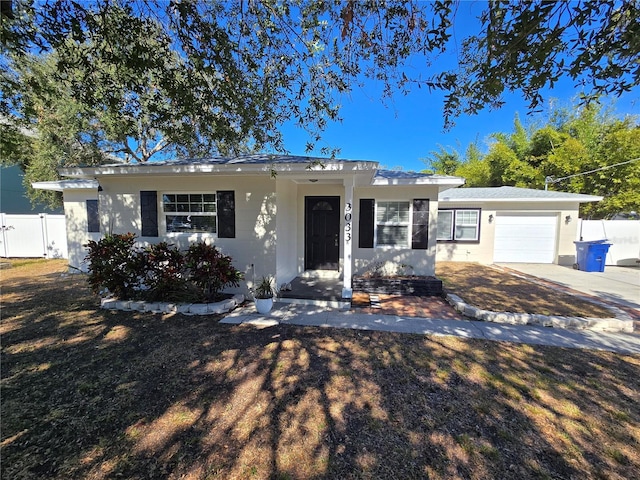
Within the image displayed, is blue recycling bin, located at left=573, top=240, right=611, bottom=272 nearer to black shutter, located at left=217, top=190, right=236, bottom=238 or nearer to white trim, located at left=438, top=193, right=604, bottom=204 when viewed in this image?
white trim, located at left=438, top=193, right=604, bottom=204

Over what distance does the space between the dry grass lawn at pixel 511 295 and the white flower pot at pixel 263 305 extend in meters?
4.14

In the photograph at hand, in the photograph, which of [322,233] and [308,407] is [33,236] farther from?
[308,407]

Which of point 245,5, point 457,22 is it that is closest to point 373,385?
point 457,22

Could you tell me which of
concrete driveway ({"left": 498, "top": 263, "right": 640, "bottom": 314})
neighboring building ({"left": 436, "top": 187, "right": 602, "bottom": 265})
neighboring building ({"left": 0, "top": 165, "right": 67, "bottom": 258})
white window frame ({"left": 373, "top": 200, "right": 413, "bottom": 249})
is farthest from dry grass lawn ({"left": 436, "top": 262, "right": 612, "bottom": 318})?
neighboring building ({"left": 0, "top": 165, "right": 67, "bottom": 258})

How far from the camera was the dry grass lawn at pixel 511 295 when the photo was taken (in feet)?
17.3

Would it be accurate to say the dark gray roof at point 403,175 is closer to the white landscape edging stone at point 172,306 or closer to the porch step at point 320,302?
the porch step at point 320,302

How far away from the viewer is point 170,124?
3.78m

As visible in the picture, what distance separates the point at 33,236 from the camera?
1093 centimetres

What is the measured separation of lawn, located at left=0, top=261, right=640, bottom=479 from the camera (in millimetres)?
2023

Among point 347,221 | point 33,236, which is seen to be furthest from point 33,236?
point 347,221

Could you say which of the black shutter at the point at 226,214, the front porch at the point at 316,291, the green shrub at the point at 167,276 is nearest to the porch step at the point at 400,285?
the front porch at the point at 316,291

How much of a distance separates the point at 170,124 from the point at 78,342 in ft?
11.2

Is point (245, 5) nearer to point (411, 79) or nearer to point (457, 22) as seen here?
point (411, 79)

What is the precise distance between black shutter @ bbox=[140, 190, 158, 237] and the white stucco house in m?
0.02
